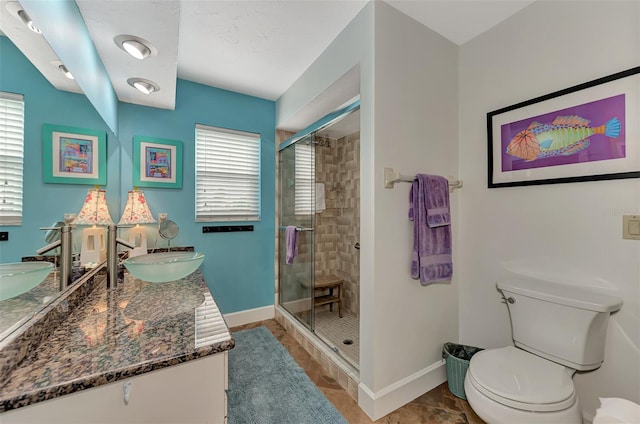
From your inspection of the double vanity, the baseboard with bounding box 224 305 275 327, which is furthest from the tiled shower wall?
the double vanity

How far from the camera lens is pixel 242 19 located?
1730 mm

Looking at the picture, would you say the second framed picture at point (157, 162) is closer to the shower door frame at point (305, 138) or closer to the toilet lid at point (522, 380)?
the shower door frame at point (305, 138)

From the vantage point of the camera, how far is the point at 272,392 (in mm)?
1779

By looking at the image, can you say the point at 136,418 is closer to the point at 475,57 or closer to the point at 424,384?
the point at 424,384

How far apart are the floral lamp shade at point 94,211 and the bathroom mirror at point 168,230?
0.85 metres

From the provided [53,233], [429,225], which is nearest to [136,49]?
[53,233]

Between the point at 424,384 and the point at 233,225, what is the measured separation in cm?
216

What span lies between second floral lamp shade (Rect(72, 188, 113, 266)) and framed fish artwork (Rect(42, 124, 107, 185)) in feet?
0.26

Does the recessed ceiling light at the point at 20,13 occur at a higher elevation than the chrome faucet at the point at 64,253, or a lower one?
higher

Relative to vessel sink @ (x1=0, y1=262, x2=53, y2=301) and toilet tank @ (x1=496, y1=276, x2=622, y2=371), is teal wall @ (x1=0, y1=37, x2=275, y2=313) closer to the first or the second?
vessel sink @ (x1=0, y1=262, x2=53, y2=301)

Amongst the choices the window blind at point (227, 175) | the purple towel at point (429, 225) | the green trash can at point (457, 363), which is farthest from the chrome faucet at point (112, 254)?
the green trash can at point (457, 363)

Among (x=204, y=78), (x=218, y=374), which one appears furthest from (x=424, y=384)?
(x=204, y=78)

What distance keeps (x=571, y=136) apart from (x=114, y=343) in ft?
7.67

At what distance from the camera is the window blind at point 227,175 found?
2.61m
